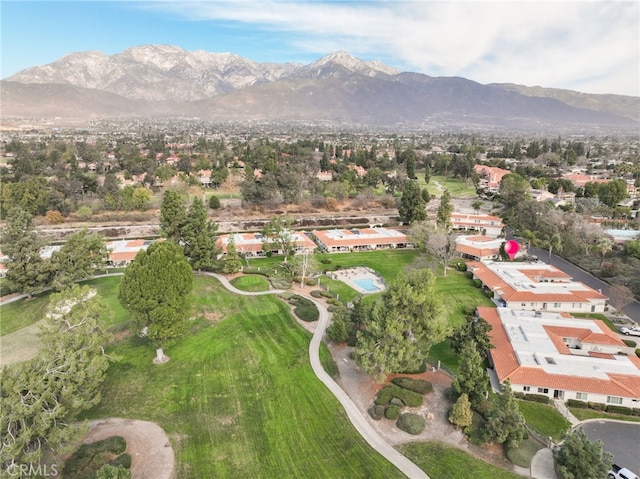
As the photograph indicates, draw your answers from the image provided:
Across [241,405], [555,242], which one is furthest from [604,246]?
[241,405]

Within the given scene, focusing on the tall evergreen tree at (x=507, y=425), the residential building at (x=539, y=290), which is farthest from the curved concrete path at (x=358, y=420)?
the residential building at (x=539, y=290)

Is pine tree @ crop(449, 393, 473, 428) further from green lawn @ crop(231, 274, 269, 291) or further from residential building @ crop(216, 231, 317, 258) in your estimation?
residential building @ crop(216, 231, 317, 258)

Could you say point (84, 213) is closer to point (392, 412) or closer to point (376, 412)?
point (376, 412)

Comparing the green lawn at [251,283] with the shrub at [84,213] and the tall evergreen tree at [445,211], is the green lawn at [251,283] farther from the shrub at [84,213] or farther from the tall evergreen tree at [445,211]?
the shrub at [84,213]

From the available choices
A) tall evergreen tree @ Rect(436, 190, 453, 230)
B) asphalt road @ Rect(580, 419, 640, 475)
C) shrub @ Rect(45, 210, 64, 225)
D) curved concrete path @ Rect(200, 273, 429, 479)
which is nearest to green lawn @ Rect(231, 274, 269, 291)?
curved concrete path @ Rect(200, 273, 429, 479)

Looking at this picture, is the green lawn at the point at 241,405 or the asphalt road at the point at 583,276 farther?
the asphalt road at the point at 583,276

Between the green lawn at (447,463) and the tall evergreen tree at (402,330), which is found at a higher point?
the tall evergreen tree at (402,330)

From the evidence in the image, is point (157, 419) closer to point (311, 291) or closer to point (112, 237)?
point (311, 291)

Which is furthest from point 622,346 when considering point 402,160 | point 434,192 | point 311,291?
point 402,160
